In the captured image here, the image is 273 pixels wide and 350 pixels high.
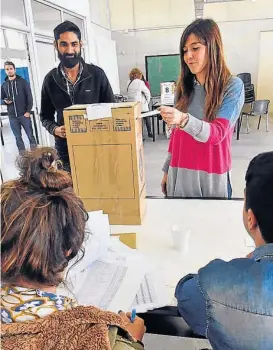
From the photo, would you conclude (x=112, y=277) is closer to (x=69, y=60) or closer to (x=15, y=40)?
(x=69, y=60)

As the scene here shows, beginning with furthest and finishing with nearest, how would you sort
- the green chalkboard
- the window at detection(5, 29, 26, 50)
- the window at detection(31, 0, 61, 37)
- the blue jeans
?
1. the green chalkboard
2. the window at detection(31, 0, 61, 37)
3. the blue jeans
4. the window at detection(5, 29, 26, 50)

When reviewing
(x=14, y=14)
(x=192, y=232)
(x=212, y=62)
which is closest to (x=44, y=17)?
(x=14, y=14)

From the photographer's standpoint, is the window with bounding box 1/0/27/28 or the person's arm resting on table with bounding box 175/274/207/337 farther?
the window with bounding box 1/0/27/28

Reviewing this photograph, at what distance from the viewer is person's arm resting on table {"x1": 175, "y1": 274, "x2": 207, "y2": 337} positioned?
708mm

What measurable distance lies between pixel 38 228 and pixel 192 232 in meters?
0.68

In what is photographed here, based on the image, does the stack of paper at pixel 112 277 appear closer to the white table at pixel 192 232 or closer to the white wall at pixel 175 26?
the white table at pixel 192 232

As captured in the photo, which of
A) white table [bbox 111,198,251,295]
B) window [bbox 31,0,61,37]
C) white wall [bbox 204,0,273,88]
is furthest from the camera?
white wall [bbox 204,0,273,88]

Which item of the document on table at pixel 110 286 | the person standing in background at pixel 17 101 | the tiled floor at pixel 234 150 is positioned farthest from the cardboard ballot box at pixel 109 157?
the person standing in background at pixel 17 101

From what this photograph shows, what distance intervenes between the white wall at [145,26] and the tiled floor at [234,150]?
8.14 feet

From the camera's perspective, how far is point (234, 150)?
519 cm

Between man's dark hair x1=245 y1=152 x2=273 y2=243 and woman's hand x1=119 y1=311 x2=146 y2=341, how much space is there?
1.13 feet

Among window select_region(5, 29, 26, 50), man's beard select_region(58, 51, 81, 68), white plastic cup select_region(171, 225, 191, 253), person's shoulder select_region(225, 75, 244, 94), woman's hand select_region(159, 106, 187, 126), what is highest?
window select_region(5, 29, 26, 50)

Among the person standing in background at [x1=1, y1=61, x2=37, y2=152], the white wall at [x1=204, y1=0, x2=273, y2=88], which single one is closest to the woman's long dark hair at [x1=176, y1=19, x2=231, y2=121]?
the person standing in background at [x1=1, y1=61, x2=37, y2=152]

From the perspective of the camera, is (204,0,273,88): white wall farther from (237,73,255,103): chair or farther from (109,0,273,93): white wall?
(237,73,255,103): chair
